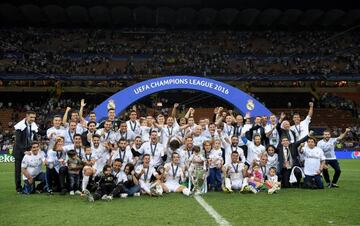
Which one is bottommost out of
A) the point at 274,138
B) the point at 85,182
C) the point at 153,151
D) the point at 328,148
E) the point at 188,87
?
the point at 85,182

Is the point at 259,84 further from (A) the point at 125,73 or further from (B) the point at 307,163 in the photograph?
(B) the point at 307,163

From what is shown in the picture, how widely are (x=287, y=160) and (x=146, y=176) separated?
3.71 metres

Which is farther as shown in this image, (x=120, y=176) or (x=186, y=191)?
(x=186, y=191)

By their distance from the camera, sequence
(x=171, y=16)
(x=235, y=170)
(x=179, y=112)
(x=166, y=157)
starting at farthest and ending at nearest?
1. (x=171, y=16)
2. (x=179, y=112)
3. (x=166, y=157)
4. (x=235, y=170)

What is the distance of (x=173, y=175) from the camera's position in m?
10.2

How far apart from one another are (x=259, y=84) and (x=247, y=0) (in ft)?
36.5

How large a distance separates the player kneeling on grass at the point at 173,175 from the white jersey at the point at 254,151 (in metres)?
1.93

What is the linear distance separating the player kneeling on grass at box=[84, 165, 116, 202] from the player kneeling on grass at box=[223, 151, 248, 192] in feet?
9.08

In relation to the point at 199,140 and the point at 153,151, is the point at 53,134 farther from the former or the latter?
the point at 199,140

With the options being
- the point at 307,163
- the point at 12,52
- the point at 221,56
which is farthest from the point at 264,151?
the point at 12,52

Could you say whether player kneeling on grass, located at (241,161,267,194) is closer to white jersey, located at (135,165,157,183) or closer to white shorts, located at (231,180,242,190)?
white shorts, located at (231,180,242,190)

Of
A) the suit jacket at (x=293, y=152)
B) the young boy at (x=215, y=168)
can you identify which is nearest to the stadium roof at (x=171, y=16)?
the suit jacket at (x=293, y=152)

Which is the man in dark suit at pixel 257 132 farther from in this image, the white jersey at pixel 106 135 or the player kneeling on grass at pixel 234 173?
the white jersey at pixel 106 135

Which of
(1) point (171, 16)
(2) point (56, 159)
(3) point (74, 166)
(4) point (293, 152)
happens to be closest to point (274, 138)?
(4) point (293, 152)
